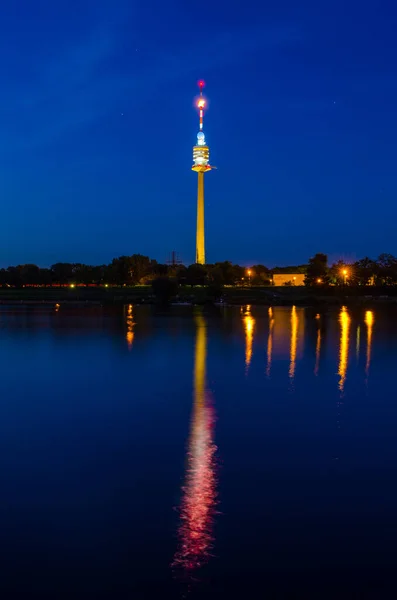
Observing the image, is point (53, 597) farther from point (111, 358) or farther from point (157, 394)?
point (111, 358)

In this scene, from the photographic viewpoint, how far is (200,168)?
538ft

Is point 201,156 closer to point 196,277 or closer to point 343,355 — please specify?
point 196,277

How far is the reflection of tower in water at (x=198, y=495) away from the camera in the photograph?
6524 mm

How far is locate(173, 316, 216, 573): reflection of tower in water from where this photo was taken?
6.52 meters

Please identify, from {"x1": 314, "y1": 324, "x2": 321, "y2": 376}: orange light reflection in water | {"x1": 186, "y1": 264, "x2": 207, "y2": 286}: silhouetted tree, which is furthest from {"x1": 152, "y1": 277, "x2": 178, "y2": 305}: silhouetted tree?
{"x1": 186, "y1": 264, "x2": 207, "y2": 286}: silhouetted tree

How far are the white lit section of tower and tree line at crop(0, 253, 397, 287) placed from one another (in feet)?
39.9

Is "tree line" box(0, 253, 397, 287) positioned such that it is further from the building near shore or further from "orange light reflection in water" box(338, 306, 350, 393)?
A: "orange light reflection in water" box(338, 306, 350, 393)

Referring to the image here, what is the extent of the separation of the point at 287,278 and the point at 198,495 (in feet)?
486

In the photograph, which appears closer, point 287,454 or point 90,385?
point 287,454

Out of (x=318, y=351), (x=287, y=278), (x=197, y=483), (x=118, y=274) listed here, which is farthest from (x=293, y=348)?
(x=287, y=278)

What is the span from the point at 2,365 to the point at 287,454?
13.6 m

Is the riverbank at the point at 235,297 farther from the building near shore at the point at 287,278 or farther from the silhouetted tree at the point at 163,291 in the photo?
the building near shore at the point at 287,278

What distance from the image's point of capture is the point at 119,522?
7.31 m

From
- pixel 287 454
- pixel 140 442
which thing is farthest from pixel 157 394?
pixel 287 454
